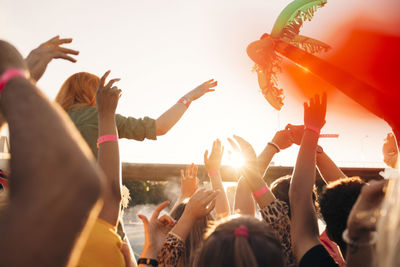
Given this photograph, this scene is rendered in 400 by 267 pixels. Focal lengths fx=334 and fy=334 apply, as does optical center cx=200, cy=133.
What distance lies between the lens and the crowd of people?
567 mm

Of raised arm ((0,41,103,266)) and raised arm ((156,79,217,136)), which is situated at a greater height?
raised arm ((0,41,103,266))

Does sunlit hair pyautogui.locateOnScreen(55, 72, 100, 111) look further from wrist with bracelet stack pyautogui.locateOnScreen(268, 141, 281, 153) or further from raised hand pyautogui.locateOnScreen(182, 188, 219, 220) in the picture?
wrist with bracelet stack pyautogui.locateOnScreen(268, 141, 281, 153)

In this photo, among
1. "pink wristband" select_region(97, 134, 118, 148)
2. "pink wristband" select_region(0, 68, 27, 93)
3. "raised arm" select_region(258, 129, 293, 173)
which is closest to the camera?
"pink wristband" select_region(0, 68, 27, 93)

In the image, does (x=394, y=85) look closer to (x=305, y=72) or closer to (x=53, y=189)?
(x=305, y=72)

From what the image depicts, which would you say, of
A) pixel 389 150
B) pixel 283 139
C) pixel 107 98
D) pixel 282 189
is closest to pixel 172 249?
pixel 107 98

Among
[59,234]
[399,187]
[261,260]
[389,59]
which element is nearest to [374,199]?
[399,187]

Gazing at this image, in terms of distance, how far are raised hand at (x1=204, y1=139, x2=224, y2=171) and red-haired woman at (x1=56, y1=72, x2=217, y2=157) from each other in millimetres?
425

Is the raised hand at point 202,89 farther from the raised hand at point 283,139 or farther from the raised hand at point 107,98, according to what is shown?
the raised hand at point 107,98

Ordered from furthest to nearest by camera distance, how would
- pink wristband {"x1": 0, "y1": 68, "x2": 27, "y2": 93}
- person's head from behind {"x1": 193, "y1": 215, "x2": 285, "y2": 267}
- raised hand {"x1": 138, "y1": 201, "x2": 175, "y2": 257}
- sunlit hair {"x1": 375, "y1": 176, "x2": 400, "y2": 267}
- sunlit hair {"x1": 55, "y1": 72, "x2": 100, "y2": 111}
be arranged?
sunlit hair {"x1": 55, "y1": 72, "x2": 100, "y2": 111}
raised hand {"x1": 138, "y1": 201, "x2": 175, "y2": 257}
person's head from behind {"x1": 193, "y1": 215, "x2": 285, "y2": 267}
sunlit hair {"x1": 375, "y1": 176, "x2": 400, "y2": 267}
pink wristband {"x1": 0, "y1": 68, "x2": 27, "y2": 93}

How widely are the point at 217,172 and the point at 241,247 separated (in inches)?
56.5

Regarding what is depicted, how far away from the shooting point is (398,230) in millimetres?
974

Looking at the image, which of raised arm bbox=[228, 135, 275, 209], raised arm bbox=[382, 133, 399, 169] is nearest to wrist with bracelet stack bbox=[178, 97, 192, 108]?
raised arm bbox=[228, 135, 275, 209]

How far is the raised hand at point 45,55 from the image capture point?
147 centimetres

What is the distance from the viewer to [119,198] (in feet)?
4.22
